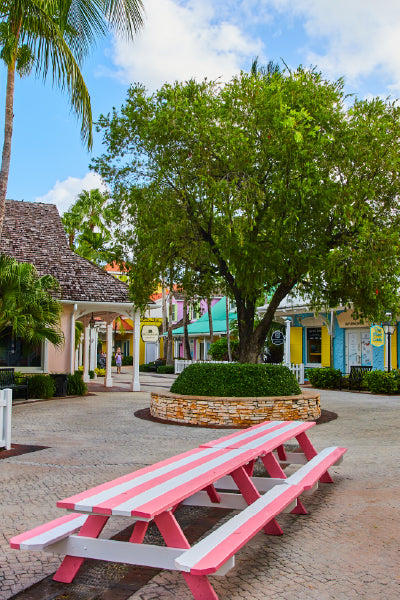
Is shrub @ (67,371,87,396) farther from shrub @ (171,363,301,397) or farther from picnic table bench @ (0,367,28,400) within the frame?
shrub @ (171,363,301,397)

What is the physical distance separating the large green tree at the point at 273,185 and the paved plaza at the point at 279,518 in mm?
3328

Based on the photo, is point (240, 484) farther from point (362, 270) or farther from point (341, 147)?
point (341, 147)

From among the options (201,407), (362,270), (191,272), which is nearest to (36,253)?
(191,272)

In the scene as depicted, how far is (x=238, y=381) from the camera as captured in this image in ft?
37.7

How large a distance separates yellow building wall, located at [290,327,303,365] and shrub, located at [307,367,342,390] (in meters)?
5.94

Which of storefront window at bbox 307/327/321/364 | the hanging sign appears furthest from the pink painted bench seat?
storefront window at bbox 307/327/321/364

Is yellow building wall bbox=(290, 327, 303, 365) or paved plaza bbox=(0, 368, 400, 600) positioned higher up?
yellow building wall bbox=(290, 327, 303, 365)

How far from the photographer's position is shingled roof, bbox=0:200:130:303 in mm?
18094

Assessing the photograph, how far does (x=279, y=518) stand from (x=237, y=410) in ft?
19.3

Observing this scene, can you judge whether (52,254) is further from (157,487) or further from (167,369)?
(167,369)

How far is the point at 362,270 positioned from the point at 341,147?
9.02 feet

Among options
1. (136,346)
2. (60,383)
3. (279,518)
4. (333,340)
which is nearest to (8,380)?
(60,383)

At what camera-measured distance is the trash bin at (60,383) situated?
1744 centimetres

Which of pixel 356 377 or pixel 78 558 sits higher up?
pixel 356 377
